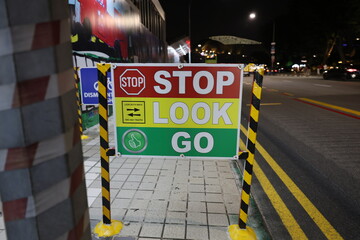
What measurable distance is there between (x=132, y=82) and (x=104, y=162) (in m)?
0.91

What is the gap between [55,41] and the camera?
114 cm

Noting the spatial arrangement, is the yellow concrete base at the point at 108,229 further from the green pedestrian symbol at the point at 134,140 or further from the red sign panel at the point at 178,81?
the red sign panel at the point at 178,81

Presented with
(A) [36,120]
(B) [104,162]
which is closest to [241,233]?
(B) [104,162]

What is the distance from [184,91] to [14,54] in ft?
5.45

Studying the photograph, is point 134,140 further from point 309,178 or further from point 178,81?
point 309,178

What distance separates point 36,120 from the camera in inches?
43.9

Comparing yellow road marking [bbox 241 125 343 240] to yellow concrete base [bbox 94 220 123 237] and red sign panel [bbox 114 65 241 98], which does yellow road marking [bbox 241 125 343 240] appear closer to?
red sign panel [bbox 114 65 241 98]

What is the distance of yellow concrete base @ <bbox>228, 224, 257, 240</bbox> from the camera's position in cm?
273

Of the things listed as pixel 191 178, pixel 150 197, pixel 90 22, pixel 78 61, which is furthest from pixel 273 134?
pixel 90 22

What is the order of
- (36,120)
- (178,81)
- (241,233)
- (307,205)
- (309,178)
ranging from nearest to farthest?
(36,120) < (178,81) < (241,233) < (307,205) < (309,178)

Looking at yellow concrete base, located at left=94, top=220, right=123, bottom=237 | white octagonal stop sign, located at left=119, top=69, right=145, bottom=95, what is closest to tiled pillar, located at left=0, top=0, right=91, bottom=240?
white octagonal stop sign, located at left=119, top=69, right=145, bottom=95

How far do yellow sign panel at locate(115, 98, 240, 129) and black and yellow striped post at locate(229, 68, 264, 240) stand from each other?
0.16 m

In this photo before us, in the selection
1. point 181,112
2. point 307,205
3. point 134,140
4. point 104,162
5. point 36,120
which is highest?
point 36,120

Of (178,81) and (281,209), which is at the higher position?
(178,81)
